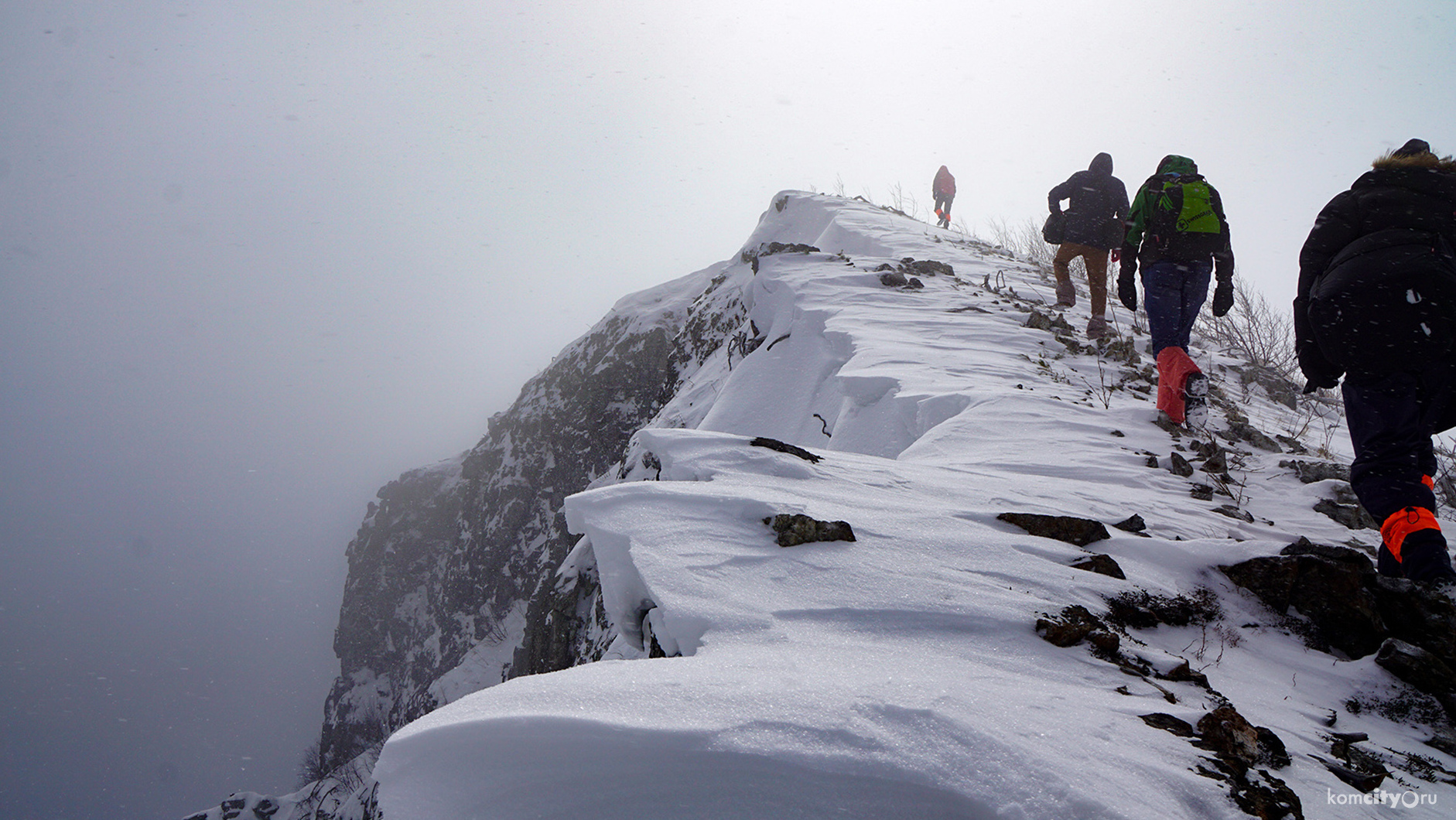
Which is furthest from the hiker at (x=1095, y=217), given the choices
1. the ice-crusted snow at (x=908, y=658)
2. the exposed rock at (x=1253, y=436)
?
the exposed rock at (x=1253, y=436)

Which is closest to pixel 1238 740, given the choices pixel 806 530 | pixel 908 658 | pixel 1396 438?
pixel 908 658

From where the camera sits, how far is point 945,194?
15.1 meters

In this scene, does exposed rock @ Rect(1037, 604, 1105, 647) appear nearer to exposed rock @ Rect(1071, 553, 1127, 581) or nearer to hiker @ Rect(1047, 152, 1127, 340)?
exposed rock @ Rect(1071, 553, 1127, 581)

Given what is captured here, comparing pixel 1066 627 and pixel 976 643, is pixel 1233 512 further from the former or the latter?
pixel 976 643

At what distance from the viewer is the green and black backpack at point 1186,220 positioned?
162 inches

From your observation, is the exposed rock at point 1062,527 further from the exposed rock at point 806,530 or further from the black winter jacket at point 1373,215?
the black winter jacket at point 1373,215

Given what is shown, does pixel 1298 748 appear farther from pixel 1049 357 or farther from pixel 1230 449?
pixel 1049 357

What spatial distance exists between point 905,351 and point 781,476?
10.1 ft

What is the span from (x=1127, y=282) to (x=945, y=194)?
11494 mm

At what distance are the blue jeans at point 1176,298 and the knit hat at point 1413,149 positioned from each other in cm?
174

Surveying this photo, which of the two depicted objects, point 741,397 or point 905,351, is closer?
point 905,351

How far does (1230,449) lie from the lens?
A: 3.66 m

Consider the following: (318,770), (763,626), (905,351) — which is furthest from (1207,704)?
(318,770)

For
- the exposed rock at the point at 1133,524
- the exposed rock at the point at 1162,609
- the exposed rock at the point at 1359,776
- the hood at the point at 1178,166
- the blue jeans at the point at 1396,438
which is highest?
the hood at the point at 1178,166
